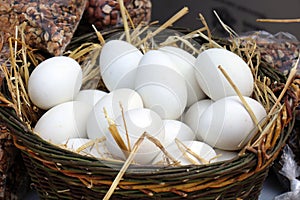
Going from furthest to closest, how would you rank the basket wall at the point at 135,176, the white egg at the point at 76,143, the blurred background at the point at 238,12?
the blurred background at the point at 238,12
the white egg at the point at 76,143
the basket wall at the point at 135,176

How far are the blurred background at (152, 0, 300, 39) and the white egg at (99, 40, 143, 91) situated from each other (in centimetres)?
57

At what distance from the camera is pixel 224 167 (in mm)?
660

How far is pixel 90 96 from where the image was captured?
0.86 metres

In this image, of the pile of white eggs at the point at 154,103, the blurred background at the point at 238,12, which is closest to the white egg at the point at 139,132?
the pile of white eggs at the point at 154,103

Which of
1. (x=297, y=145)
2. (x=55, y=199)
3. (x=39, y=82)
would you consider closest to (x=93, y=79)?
(x=39, y=82)

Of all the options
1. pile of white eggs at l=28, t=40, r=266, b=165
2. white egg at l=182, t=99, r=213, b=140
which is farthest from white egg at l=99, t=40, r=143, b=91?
white egg at l=182, t=99, r=213, b=140

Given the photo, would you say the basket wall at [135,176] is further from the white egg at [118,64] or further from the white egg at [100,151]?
the white egg at [118,64]

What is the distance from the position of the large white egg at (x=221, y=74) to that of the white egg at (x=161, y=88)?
1.5 inches

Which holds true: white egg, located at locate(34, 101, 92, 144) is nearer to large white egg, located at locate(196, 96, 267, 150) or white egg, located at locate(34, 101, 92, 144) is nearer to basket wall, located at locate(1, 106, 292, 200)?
basket wall, located at locate(1, 106, 292, 200)

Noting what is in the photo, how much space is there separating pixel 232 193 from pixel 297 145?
28 centimetres

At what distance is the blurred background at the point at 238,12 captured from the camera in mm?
1478

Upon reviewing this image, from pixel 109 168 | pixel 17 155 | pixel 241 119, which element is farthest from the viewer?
pixel 17 155

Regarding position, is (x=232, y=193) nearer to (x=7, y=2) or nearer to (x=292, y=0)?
(x=7, y=2)

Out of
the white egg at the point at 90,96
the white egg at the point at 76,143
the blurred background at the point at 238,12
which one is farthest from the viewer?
the blurred background at the point at 238,12
